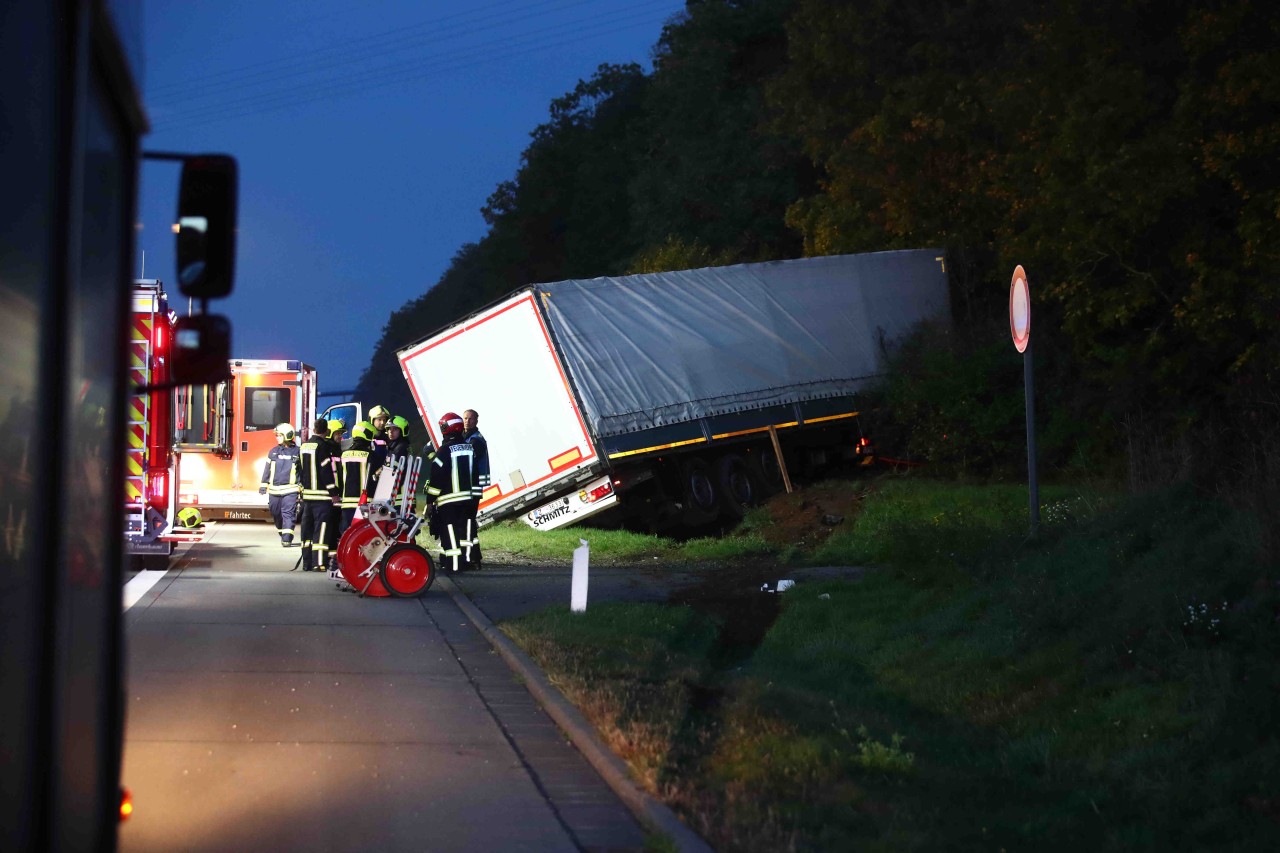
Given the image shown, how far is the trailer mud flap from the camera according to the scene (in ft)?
65.7

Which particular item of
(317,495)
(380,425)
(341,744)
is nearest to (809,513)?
(380,425)

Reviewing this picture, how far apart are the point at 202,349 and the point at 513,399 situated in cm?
1689

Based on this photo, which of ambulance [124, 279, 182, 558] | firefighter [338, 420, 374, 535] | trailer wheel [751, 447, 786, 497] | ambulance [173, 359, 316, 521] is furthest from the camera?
ambulance [173, 359, 316, 521]

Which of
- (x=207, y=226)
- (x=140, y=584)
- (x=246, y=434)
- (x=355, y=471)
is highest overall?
(x=246, y=434)

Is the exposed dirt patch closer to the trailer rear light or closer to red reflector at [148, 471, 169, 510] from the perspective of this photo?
the trailer rear light

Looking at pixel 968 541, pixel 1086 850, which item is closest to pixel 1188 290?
pixel 968 541

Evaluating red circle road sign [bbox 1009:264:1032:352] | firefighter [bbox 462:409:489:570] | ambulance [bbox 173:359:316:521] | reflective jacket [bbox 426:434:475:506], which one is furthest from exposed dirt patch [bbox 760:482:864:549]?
ambulance [bbox 173:359:316:521]

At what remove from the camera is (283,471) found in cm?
1981

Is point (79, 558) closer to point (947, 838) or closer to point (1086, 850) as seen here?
point (947, 838)

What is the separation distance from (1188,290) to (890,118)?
10.7 metres

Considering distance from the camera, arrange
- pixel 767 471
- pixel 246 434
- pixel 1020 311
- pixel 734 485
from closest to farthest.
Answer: pixel 1020 311 → pixel 734 485 → pixel 767 471 → pixel 246 434

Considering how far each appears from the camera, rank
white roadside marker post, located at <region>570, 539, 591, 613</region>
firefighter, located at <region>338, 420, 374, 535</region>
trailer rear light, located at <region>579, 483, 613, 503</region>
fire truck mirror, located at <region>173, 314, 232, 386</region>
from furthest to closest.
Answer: trailer rear light, located at <region>579, 483, 613, 503</region> → firefighter, located at <region>338, 420, 374, 535</region> → white roadside marker post, located at <region>570, 539, 591, 613</region> → fire truck mirror, located at <region>173, 314, 232, 386</region>

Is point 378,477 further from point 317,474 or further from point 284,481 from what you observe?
point 284,481

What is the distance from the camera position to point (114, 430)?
325 cm
